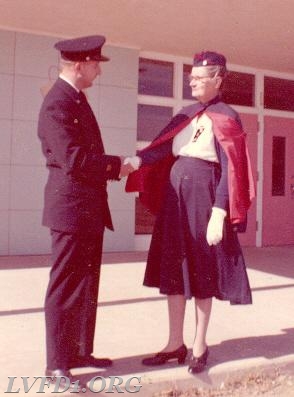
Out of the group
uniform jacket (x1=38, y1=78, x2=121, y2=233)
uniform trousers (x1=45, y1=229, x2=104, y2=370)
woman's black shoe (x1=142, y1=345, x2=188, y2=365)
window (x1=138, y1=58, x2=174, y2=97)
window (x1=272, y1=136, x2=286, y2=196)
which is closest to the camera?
uniform jacket (x1=38, y1=78, x2=121, y2=233)

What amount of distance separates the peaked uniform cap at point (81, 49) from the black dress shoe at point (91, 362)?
5.22ft

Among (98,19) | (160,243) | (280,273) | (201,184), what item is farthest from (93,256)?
(98,19)

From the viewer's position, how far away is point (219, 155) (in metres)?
3.25

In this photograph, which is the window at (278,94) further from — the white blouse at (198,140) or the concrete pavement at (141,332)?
the white blouse at (198,140)

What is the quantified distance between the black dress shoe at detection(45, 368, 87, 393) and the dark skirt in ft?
2.34

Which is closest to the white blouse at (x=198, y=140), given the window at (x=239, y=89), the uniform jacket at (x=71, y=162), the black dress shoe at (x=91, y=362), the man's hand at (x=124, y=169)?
the man's hand at (x=124, y=169)

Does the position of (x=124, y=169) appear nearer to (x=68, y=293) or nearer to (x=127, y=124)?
(x=68, y=293)

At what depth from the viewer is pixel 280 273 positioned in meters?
7.06

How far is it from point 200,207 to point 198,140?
0.38 m

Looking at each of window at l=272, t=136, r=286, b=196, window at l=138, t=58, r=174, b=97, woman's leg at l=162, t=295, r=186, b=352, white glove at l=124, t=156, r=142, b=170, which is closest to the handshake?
white glove at l=124, t=156, r=142, b=170

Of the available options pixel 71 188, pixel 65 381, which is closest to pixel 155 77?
pixel 71 188

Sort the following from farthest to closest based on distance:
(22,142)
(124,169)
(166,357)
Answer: (22,142)
(166,357)
(124,169)

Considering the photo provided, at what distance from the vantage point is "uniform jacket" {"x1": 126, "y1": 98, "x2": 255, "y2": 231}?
10.4 feet

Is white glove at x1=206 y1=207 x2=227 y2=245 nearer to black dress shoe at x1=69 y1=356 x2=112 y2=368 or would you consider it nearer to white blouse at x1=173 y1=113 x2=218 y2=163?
white blouse at x1=173 y1=113 x2=218 y2=163
